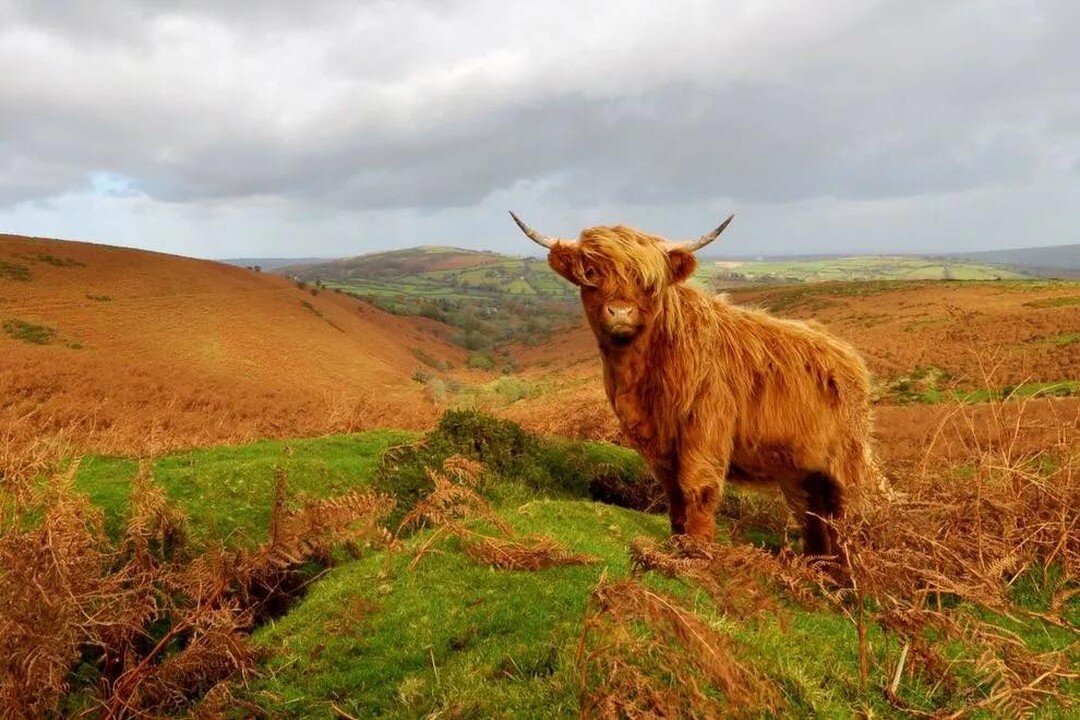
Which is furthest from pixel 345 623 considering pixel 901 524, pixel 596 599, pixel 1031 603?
pixel 1031 603

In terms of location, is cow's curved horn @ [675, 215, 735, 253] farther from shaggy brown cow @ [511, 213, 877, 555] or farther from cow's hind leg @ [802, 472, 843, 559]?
cow's hind leg @ [802, 472, 843, 559]

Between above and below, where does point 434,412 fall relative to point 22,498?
below

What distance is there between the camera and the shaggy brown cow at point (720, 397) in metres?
6.48

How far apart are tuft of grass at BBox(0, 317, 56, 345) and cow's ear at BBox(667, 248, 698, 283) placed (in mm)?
29048

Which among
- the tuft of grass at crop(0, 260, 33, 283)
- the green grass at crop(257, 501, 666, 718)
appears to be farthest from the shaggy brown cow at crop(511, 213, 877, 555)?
the tuft of grass at crop(0, 260, 33, 283)

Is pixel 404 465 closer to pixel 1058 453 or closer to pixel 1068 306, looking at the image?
pixel 1058 453

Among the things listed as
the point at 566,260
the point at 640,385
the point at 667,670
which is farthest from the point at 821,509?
the point at 667,670

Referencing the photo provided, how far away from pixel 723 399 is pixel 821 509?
186 cm

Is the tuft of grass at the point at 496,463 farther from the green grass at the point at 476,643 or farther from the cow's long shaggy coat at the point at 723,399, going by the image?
the cow's long shaggy coat at the point at 723,399

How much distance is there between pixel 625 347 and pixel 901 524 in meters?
2.85

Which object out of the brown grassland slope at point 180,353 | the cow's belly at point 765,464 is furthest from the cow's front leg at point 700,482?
the brown grassland slope at point 180,353

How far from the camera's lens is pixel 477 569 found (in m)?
5.86

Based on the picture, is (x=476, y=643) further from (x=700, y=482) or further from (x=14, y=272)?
(x=14, y=272)

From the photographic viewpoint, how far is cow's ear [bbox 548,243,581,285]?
6043 millimetres
